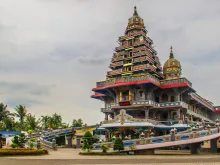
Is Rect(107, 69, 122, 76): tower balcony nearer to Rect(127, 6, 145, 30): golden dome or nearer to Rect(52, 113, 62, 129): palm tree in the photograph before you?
Rect(127, 6, 145, 30): golden dome

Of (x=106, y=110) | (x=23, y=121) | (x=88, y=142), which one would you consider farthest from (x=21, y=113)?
(x=88, y=142)

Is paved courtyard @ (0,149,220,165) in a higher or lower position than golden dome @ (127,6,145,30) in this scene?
lower

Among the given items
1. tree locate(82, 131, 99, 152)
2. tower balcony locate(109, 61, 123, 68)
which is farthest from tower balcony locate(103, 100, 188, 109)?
tree locate(82, 131, 99, 152)

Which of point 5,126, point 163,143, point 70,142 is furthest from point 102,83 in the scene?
point 5,126

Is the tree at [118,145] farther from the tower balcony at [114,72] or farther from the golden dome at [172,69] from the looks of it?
the golden dome at [172,69]

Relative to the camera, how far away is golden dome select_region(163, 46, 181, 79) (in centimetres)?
4969

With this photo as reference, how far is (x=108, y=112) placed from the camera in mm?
48906

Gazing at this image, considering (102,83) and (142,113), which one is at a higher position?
(102,83)

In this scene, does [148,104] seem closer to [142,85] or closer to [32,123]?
[142,85]

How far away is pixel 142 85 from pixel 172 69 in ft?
28.7

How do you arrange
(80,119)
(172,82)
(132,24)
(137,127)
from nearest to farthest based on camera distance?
(137,127) → (172,82) → (132,24) → (80,119)

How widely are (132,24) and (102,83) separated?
39.6ft

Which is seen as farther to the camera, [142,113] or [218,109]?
[218,109]

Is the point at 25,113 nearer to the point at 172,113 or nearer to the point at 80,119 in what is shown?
the point at 80,119
